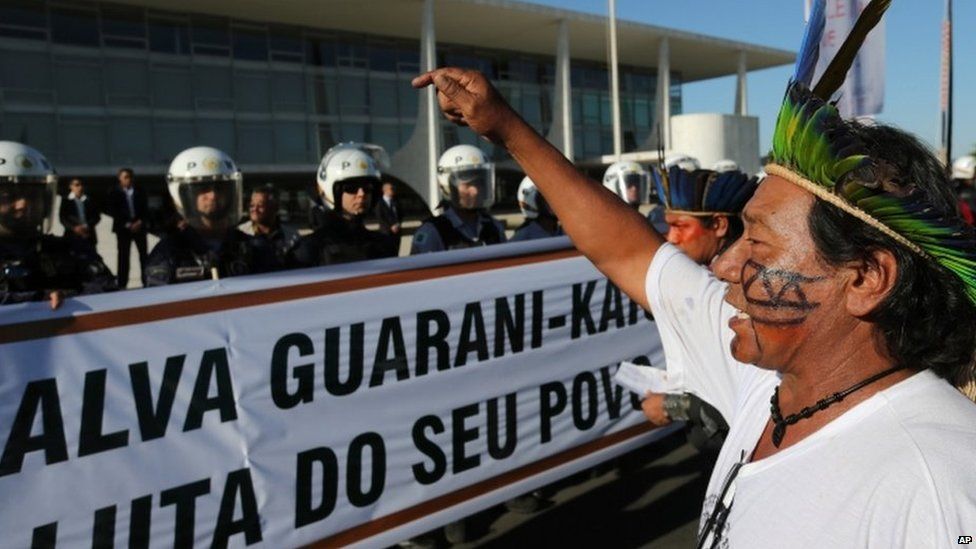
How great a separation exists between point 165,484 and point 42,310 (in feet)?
2.47

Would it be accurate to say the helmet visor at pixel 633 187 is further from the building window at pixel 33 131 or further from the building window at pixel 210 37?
the building window at pixel 210 37

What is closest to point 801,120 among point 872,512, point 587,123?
point 872,512

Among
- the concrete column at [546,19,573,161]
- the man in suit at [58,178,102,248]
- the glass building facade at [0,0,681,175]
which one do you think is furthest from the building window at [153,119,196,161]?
the concrete column at [546,19,573,161]

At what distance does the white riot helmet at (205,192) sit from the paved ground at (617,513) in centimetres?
245

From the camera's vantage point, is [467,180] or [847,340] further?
[467,180]

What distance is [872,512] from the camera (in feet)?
3.40

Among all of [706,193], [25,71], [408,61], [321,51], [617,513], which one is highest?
[321,51]

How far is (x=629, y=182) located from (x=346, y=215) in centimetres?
505

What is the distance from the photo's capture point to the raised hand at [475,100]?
1.77 m

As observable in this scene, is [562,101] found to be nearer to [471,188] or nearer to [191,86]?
[191,86]

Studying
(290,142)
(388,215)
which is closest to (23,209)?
(388,215)

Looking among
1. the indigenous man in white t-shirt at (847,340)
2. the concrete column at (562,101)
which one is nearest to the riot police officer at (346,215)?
the indigenous man in white t-shirt at (847,340)

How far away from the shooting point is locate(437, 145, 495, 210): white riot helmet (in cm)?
688

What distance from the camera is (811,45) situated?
56.6 inches
